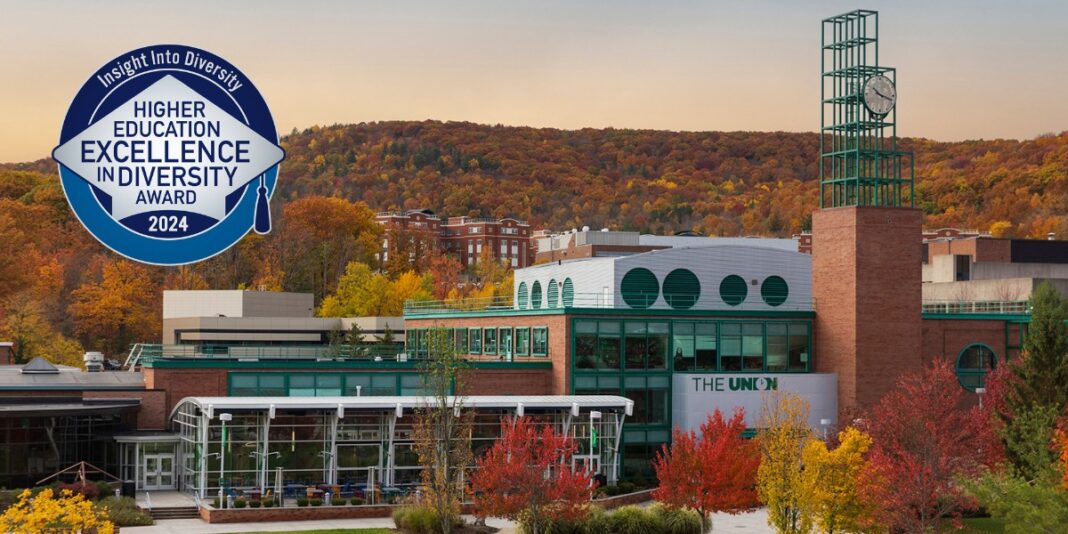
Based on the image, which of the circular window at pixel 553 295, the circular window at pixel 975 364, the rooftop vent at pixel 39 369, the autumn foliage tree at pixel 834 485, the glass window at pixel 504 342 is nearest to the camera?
the autumn foliage tree at pixel 834 485

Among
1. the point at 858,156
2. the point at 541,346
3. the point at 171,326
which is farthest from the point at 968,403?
the point at 171,326

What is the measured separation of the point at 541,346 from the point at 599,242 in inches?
2352

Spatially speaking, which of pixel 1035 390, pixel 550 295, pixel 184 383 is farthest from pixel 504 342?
pixel 1035 390

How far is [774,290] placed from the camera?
67.6 metres

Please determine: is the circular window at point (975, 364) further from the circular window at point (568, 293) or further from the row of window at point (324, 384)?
the row of window at point (324, 384)

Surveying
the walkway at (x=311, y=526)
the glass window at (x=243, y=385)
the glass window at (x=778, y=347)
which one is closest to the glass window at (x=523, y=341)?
the glass window at (x=778, y=347)

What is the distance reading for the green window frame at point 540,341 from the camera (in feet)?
208

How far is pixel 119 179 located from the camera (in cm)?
3384

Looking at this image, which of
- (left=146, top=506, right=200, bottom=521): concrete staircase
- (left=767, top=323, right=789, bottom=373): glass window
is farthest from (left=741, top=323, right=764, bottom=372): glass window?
(left=146, top=506, right=200, bottom=521): concrete staircase

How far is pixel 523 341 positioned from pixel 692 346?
26.2 feet

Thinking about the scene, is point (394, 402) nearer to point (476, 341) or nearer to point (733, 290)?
point (476, 341)

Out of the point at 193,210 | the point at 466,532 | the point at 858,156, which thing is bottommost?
the point at 466,532

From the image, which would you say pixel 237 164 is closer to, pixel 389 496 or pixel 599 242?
pixel 389 496

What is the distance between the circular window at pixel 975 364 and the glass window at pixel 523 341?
66.1 feet
